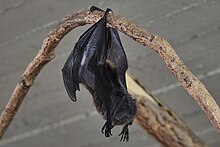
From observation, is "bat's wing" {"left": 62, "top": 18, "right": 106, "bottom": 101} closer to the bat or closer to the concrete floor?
the bat

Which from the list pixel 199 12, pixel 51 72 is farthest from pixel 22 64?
pixel 199 12

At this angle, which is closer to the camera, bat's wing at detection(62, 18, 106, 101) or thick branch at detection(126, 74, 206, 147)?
bat's wing at detection(62, 18, 106, 101)

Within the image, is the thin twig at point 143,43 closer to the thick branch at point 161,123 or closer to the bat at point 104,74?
the bat at point 104,74

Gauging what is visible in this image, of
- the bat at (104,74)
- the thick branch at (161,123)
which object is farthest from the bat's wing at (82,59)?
the thick branch at (161,123)

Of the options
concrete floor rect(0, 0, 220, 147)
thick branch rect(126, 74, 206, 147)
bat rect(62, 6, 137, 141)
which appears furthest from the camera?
concrete floor rect(0, 0, 220, 147)

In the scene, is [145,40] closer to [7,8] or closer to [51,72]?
[7,8]

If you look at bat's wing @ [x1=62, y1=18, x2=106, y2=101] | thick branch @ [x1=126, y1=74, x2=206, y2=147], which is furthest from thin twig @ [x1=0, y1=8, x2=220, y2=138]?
thick branch @ [x1=126, y1=74, x2=206, y2=147]

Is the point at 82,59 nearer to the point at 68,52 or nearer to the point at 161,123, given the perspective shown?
the point at 161,123
